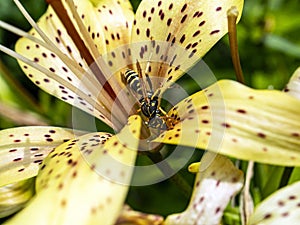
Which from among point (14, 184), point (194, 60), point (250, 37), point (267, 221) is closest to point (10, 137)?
point (14, 184)

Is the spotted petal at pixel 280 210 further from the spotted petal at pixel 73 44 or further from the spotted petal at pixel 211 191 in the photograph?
the spotted petal at pixel 73 44

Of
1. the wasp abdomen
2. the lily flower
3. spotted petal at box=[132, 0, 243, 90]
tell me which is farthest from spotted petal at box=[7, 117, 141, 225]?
spotted petal at box=[132, 0, 243, 90]

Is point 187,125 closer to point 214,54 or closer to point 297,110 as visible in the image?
point 297,110

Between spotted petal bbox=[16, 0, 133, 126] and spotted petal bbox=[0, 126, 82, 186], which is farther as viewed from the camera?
spotted petal bbox=[16, 0, 133, 126]

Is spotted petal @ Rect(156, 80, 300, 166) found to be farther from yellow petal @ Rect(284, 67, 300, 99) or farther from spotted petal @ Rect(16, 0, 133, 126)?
spotted petal @ Rect(16, 0, 133, 126)

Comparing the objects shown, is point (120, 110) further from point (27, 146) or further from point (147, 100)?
point (27, 146)
